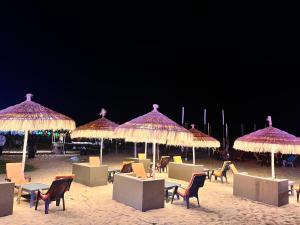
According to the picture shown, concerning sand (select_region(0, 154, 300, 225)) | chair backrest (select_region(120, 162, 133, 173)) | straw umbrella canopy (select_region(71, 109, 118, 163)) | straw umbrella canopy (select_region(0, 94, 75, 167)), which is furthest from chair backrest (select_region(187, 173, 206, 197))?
straw umbrella canopy (select_region(71, 109, 118, 163))

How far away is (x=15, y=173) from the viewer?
8695mm

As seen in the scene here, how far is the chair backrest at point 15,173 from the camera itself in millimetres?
8562

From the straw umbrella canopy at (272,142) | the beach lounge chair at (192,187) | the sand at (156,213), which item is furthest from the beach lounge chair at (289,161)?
the beach lounge chair at (192,187)

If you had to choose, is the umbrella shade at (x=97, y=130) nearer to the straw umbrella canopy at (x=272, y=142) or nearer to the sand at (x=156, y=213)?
the sand at (x=156, y=213)

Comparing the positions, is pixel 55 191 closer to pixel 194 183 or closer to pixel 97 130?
pixel 194 183

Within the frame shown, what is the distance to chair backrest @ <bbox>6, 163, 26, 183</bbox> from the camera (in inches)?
337

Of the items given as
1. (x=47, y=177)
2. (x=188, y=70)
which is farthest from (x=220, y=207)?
(x=188, y=70)

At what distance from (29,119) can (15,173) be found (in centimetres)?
167

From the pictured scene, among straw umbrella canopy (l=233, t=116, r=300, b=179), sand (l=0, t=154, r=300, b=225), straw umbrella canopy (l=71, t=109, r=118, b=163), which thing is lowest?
sand (l=0, t=154, r=300, b=225)

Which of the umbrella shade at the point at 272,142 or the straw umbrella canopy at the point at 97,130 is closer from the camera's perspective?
the umbrella shade at the point at 272,142

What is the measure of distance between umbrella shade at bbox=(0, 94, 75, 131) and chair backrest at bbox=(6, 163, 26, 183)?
1.09 meters

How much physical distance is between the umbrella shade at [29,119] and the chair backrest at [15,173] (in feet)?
3.57

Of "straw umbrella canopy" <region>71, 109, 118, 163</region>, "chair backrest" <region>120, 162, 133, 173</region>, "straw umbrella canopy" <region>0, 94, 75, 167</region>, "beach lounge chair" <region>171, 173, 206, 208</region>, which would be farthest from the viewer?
"straw umbrella canopy" <region>71, 109, 118, 163</region>

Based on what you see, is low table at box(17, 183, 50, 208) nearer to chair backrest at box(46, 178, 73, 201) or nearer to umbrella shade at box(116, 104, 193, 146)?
chair backrest at box(46, 178, 73, 201)
